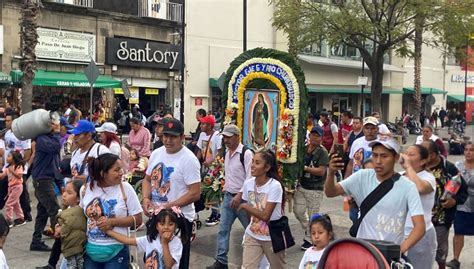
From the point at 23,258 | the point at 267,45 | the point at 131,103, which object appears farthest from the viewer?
the point at 267,45

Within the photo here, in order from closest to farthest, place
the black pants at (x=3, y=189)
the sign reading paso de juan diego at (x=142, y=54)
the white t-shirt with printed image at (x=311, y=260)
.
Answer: the white t-shirt with printed image at (x=311, y=260) → the black pants at (x=3, y=189) → the sign reading paso de juan diego at (x=142, y=54)

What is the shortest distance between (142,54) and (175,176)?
78.8 ft

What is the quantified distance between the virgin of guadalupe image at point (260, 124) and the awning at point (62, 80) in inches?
605

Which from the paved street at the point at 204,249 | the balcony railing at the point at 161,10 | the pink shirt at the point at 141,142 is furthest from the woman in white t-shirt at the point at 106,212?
the balcony railing at the point at 161,10

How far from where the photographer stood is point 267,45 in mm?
34562

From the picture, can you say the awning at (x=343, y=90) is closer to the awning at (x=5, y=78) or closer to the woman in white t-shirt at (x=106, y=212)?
the awning at (x=5, y=78)

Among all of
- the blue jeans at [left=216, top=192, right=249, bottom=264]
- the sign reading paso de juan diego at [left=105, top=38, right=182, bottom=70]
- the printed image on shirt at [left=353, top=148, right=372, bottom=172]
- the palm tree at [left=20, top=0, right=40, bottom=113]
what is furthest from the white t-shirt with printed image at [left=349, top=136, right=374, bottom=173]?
the sign reading paso de juan diego at [left=105, top=38, right=182, bottom=70]

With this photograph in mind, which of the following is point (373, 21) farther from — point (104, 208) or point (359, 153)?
point (104, 208)

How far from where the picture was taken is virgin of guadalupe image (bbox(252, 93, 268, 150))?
934cm

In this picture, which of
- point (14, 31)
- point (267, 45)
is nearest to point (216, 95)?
point (267, 45)

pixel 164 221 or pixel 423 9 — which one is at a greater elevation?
pixel 423 9

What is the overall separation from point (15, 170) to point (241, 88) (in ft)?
12.3

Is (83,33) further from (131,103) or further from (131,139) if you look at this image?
(131,139)

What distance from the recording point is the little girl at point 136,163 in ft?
34.7
